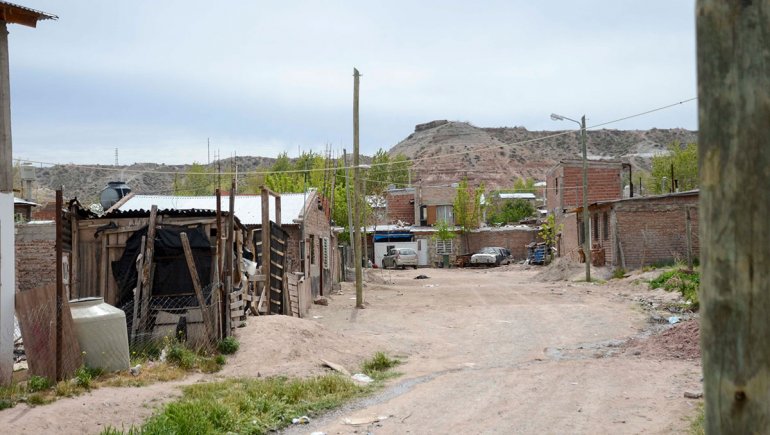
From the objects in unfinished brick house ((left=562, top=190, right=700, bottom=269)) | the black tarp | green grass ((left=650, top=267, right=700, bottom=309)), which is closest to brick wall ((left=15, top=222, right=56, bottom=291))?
the black tarp

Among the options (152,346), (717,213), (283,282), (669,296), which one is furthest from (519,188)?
(717,213)

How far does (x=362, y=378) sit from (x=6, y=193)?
6213 millimetres

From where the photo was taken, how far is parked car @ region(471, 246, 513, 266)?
59562 millimetres

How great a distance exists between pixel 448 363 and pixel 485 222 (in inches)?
2542

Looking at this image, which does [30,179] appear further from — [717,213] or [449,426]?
[717,213]

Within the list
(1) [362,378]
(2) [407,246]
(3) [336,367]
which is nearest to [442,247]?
(2) [407,246]

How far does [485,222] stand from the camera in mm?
78438

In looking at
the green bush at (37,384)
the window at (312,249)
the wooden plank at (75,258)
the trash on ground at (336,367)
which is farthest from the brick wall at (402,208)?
the green bush at (37,384)

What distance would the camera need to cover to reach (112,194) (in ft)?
89.2

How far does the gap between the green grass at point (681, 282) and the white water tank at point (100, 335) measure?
16.2 meters

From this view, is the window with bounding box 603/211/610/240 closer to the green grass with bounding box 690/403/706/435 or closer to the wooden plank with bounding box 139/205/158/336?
the wooden plank with bounding box 139/205/158/336

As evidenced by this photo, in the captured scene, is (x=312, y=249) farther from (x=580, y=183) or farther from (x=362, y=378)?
(x=580, y=183)

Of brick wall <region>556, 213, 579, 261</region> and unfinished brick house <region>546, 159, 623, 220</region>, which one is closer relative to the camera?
brick wall <region>556, 213, 579, 261</region>

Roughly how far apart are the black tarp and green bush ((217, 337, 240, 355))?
62.1 inches
